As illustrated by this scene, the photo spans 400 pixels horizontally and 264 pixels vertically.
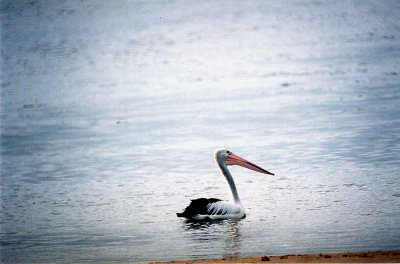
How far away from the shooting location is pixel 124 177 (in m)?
9.12

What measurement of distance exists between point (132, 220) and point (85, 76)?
10448 millimetres

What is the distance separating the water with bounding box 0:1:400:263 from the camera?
6.48 metres

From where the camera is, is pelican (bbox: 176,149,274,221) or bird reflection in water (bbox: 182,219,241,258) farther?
pelican (bbox: 176,149,274,221)

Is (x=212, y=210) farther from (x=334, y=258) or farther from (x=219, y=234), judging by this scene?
(x=334, y=258)

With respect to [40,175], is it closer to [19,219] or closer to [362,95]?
[19,219]

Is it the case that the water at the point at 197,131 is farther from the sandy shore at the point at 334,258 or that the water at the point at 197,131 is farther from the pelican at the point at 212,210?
the sandy shore at the point at 334,258

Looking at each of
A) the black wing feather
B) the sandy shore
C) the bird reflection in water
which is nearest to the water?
the bird reflection in water

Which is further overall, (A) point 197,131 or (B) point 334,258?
(A) point 197,131

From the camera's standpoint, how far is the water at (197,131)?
648cm

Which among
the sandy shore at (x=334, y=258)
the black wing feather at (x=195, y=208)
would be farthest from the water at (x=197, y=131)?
the sandy shore at (x=334, y=258)

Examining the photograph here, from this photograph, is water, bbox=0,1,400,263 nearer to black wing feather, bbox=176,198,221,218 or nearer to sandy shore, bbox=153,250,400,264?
black wing feather, bbox=176,198,221,218

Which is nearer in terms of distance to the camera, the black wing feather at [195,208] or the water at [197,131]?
the water at [197,131]

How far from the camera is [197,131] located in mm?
11586

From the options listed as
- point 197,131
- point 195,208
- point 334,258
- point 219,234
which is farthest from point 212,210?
point 197,131
